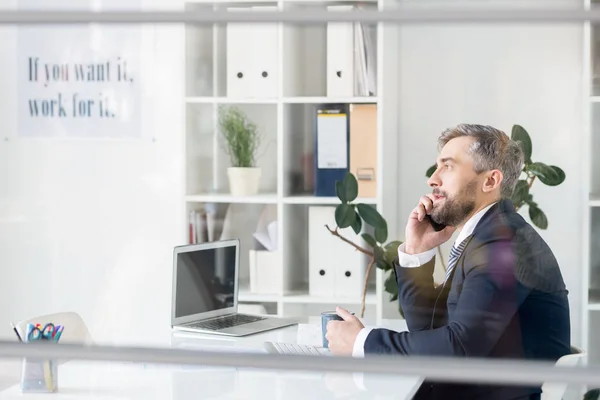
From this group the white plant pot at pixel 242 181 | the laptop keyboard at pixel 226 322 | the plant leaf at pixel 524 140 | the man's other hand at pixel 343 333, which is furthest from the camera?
the white plant pot at pixel 242 181

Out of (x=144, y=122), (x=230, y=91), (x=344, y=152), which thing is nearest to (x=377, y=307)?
(x=344, y=152)

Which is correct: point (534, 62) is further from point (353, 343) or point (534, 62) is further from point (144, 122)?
point (353, 343)

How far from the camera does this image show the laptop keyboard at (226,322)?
7.88 ft

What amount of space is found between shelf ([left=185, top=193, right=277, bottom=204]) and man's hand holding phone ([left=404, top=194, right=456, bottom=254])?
1128 mm

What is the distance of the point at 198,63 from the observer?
11.2 feet

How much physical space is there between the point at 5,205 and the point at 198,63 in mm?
1105

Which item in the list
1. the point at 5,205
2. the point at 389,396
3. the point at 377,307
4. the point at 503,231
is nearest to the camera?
the point at 389,396

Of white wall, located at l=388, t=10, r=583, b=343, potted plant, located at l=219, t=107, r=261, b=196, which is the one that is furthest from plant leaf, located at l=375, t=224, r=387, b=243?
potted plant, located at l=219, t=107, r=261, b=196

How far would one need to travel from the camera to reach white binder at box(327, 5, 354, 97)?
10.5 ft

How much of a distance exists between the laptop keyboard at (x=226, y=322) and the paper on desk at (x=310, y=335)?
26cm

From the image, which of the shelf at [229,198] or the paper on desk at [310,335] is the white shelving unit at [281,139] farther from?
the paper on desk at [310,335]

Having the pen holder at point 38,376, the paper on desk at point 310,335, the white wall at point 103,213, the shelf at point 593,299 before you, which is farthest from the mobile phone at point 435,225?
the white wall at point 103,213

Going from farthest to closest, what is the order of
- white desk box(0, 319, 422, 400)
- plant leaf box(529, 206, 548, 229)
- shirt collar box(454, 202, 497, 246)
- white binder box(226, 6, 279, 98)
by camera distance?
1. white binder box(226, 6, 279, 98)
2. plant leaf box(529, 206, 548, 229)
3. shirt collar box(454, 202, 497, 246)
4. white desk box(0, 319, 422, 400)

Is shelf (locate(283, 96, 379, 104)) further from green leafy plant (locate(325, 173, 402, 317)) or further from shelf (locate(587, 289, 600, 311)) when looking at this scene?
shelf (locate(587, 289, 600, 311))
